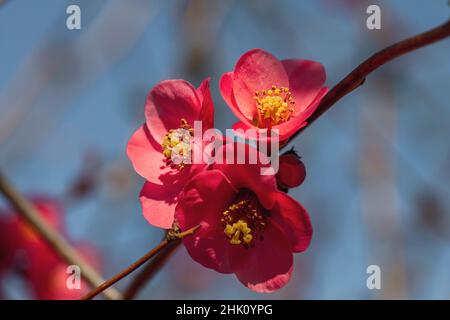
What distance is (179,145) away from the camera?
108cm

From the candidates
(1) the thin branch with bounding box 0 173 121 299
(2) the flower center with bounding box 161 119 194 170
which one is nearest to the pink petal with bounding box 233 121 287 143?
(2) the flower center with bounding box 161 119 194 170

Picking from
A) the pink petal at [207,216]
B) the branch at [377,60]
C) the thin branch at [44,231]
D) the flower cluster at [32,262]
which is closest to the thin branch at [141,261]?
the pink petal at [207,216]

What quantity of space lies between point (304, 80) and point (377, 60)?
27 cm

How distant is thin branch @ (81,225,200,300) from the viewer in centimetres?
81

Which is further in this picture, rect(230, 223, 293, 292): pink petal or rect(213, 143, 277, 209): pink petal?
rect(230, 223, 293, 292): pink petal

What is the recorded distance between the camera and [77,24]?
1.62m

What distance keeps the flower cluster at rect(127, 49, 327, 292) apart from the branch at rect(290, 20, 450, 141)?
0.9 inches

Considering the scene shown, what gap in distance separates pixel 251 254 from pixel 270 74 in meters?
0.35

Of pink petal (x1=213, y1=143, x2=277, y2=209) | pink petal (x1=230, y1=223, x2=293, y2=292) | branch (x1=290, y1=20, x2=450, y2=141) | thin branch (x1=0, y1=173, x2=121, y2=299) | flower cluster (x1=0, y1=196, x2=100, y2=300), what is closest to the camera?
branch (x1=290, y1=20, x2=450, y2=141)

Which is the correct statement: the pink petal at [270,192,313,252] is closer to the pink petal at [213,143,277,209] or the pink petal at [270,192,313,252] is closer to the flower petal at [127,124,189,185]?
the pink petal at [213,143,277,209]

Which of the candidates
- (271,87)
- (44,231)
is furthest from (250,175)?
(44,231)

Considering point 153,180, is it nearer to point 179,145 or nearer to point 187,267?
point 179,145

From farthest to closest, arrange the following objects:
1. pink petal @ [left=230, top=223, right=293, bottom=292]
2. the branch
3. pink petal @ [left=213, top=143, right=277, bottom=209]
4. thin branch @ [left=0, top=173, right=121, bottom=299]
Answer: thin branch @ [left=0, top=173, right=121, bottom=299], pink petal @ [left=230, top=223, right=293, bottom=292], pink petal @ [left=213, top=143, right=277, bottom=209], the branch
